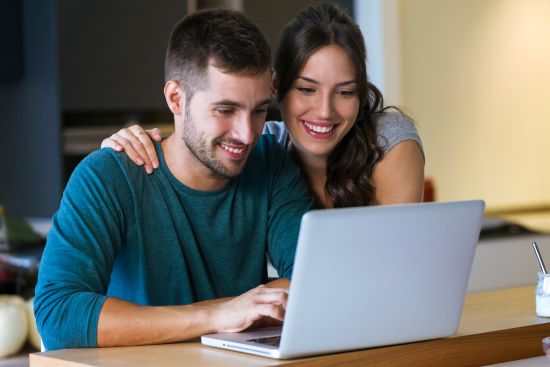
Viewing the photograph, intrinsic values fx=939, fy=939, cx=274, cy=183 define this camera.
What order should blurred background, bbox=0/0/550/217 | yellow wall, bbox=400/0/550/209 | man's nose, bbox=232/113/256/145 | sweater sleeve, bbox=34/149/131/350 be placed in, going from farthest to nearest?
yellow wall, bbox=400/0/550/209
blurred background, bbox=0/0/550/217
man's nose, bbox=232/113/256/145
sweater sleeve, bbox=34/149/131/350

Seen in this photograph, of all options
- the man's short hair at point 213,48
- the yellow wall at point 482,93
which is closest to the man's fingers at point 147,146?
the man's short hair at point 213,48

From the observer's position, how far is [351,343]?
1.51 meters

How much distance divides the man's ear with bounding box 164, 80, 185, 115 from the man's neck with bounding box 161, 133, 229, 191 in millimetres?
60

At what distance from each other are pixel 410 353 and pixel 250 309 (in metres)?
0.28

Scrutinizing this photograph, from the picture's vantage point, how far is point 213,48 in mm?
1907

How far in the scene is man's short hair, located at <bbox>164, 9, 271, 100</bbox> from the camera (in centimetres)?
189

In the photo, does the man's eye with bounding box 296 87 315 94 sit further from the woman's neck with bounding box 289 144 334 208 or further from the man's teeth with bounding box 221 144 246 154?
the man's teeth with bounding box 221 144 246 154

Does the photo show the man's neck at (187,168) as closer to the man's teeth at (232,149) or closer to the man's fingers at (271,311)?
the man's teeth at (232,149)

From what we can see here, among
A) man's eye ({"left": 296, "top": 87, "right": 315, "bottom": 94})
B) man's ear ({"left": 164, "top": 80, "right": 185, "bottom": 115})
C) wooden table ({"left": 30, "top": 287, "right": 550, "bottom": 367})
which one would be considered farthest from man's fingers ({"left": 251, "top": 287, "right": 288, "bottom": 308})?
man's eye ({"left": 296, "top": 87, "right": 315, "bottom": 94})

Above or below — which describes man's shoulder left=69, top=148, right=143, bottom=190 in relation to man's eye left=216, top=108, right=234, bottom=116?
below

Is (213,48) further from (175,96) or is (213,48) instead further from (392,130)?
(392,130)

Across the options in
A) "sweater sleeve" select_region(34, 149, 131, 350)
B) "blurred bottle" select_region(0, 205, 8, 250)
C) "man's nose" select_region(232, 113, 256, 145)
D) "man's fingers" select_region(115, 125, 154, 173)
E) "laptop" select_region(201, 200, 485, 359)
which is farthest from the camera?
"blurred bottle" select_region(0, 205, 8, 250)

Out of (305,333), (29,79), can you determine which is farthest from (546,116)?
(305,333)

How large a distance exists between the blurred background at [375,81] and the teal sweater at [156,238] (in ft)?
7.23
